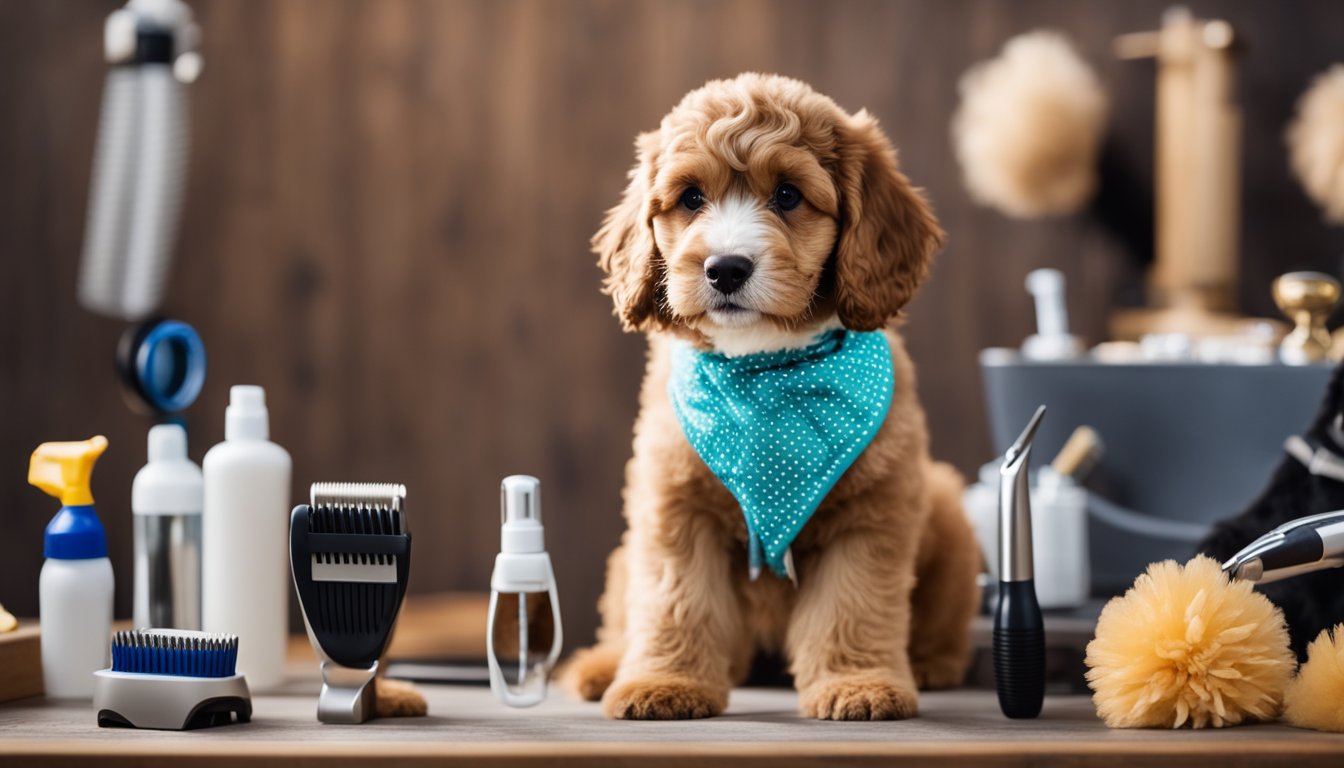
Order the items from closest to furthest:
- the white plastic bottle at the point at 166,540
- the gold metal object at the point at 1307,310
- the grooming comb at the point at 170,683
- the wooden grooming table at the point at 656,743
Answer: the wooden grooming table at the point at 656,743 < the grooming comb at the point at 170,683 < the white plastic bottle at the point at 166,540 < the gold metal object at the point at 1307,310

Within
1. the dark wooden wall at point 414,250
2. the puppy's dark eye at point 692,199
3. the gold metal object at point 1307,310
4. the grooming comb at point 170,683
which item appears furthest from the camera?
the dark wooden wall at point 414,250

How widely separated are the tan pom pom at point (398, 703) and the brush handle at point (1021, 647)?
0.50 metres

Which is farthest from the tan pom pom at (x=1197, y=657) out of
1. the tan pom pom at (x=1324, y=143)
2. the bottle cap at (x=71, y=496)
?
the tan pom pom at (x=1324, y=143)

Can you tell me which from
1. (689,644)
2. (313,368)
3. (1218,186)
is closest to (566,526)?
(313,368)

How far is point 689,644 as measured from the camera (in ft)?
3.61

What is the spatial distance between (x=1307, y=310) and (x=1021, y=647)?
680mm

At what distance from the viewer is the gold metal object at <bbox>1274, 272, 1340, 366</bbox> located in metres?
1.39

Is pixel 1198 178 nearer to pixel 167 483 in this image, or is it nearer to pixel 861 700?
pixel 861 700

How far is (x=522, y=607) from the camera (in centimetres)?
106

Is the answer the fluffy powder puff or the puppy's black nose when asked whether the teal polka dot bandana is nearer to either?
the puppy's black nose

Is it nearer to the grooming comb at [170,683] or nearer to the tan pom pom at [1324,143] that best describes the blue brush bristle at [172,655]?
the grooming comb at [170,683]

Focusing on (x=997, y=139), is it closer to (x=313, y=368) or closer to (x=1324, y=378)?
(x=1324, y=378)

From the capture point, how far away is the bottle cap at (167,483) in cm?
119

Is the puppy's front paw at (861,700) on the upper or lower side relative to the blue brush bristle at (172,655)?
lower
